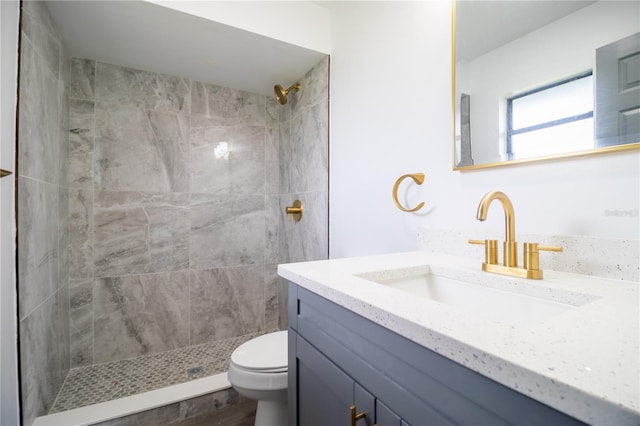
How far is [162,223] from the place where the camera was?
85.3 inches

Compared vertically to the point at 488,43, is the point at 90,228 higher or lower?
lower

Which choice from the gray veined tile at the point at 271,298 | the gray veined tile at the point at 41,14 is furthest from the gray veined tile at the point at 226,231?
the gray veined tile at the point at 41,14

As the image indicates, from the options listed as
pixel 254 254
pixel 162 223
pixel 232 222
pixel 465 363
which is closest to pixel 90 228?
pixel 162 223

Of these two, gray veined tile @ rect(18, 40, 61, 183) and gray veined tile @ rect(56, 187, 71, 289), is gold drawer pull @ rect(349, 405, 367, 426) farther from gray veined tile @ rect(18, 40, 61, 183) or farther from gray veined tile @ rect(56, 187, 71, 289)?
gray veined tile @ rect(56, 187, 71, 289)

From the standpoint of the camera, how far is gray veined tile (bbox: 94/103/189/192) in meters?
1.99

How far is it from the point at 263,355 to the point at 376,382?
0.98 metres

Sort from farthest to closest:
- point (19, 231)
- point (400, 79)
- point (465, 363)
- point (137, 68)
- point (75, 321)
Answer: point (137, 68), point (75, 321), point (400, 79), point (19, 231), point (465, 363)

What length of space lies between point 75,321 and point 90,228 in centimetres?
60

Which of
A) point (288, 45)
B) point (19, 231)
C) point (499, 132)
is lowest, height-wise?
point (19, 231)

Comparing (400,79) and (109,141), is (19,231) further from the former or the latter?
(400,79)

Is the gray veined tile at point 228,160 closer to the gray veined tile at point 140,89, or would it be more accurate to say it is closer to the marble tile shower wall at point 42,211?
the gray veined tile at point 140,89

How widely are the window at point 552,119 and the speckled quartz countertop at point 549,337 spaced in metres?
0.36

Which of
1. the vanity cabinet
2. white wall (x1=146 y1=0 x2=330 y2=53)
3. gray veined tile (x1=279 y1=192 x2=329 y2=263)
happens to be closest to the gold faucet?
the vanity cabinet

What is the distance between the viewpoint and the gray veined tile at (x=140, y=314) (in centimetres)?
199
